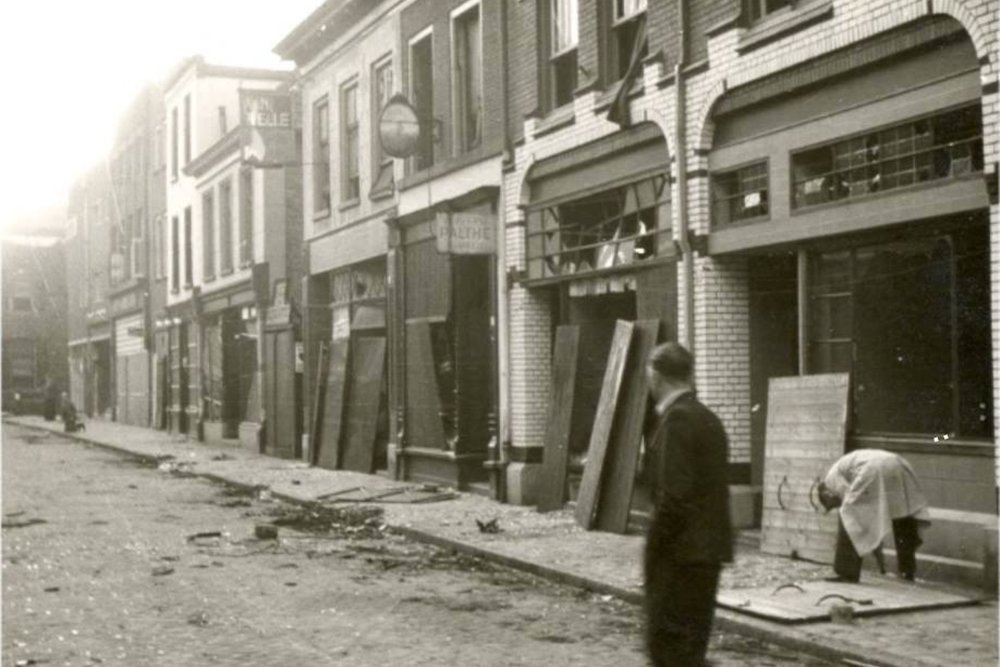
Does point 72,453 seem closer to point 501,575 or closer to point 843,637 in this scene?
point 501,575

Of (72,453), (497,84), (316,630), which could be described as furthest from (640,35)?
(72,453)

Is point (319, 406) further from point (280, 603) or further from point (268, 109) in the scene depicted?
point (280, 603)

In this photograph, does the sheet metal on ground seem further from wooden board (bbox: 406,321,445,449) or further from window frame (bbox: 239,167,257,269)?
window frame (bbox: 239,167,257,269)

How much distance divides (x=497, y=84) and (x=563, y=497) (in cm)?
578

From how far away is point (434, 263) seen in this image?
21.7m

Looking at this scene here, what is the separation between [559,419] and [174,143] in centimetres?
2911

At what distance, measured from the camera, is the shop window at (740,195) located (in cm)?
1381

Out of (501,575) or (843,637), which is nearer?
(843,637)

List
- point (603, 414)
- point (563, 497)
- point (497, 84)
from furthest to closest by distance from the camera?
point (497, 84), point (563, 497), point (603, 414)

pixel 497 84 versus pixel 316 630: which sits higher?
pixel 497 84

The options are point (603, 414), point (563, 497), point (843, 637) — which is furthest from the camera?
point (563, 497)

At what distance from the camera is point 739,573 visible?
1185cm

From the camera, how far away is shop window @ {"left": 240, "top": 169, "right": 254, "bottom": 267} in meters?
33.6

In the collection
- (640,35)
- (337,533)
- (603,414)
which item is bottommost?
(337,533)
